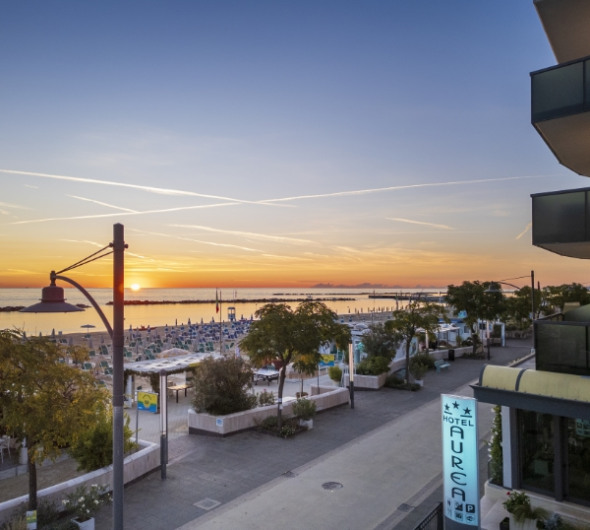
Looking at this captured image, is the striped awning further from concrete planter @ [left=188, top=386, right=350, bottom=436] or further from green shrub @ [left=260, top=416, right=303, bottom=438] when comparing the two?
concrete planter @ [left=188, top=386, right=350, bottom=436]

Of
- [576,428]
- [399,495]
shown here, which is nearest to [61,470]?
[399,495]

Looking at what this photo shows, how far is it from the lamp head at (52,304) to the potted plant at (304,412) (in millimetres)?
12819

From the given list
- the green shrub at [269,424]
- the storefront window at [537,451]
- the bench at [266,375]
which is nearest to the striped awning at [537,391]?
the storefront window at [537,451]

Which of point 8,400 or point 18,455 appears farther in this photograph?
point 18,455

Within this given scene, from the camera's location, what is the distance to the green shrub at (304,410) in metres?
18.9

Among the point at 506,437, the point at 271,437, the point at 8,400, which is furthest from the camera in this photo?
the point at 271,437

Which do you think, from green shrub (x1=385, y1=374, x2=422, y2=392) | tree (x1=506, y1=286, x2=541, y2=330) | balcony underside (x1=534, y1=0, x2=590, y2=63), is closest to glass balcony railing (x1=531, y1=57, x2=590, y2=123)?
balcony underside (x1=534, y1=0, x2=590, y2=63)

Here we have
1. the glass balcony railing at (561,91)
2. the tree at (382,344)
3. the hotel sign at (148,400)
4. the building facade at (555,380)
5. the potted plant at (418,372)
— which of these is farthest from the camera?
the tree at (382,344)

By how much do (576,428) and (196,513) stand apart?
335 inches

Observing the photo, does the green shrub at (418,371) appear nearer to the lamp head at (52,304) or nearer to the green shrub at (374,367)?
the green shrub at (374,367)

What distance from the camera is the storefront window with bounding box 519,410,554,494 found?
410 inches

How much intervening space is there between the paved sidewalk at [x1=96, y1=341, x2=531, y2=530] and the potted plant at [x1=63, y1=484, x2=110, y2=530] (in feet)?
1.29

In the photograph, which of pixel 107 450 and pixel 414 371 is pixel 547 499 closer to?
pixel 107 450

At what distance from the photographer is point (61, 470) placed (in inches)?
547
